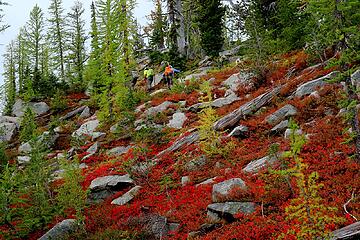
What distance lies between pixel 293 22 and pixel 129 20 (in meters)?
16.9

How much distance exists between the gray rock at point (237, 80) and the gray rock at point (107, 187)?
9.61 meters

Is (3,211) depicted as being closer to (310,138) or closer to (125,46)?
(310,138)

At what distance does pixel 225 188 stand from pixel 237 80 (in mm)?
13724

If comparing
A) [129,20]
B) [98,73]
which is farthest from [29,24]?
[98,73]

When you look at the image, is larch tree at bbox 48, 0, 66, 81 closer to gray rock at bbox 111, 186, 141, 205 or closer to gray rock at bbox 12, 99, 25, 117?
gray rock at bbox 12, 99, 25, 117

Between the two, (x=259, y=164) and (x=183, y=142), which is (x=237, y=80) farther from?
(x=259, y=164)

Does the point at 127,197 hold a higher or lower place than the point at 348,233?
lower

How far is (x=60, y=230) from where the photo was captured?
39.7 feet

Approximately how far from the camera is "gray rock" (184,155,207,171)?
14.0 m

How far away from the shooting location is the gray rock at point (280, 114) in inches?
567

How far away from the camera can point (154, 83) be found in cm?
3275

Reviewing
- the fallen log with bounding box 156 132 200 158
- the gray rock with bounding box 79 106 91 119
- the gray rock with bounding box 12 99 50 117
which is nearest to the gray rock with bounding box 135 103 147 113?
the gray rock with bounding box 79 106 91 119

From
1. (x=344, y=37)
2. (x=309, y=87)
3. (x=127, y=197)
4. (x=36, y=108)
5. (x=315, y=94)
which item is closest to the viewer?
(x=344, y=37)

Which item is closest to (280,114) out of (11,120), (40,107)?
(40,107)
